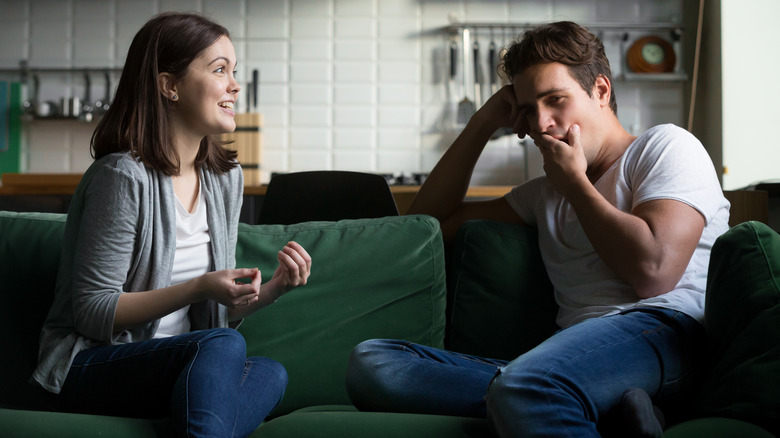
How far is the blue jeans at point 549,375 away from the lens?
46.1 inches

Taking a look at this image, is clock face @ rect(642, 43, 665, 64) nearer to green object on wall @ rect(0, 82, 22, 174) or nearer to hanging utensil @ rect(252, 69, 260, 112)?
hanging utensil @ rect(252, 69, 260, 112)

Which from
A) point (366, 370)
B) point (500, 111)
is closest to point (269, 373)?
point (366, 370)

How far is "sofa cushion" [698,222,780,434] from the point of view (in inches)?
47.3

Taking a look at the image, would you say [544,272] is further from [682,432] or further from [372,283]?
[682,432]

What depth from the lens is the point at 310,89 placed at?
14.2 ft

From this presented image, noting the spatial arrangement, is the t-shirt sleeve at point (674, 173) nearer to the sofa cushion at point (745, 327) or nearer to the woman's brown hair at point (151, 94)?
the sofa cushion at point (745, 327)

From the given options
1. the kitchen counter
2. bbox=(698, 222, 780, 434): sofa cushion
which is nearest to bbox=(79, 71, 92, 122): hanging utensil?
the kitchen counter

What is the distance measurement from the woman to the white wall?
2.92 meters

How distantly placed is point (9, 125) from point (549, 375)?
4035mm

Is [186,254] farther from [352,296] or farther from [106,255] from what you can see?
[352,296]

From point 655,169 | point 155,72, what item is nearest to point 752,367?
point 655,169

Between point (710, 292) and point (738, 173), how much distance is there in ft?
8.66

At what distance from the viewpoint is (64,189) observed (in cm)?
356

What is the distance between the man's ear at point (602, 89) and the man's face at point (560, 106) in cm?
3
